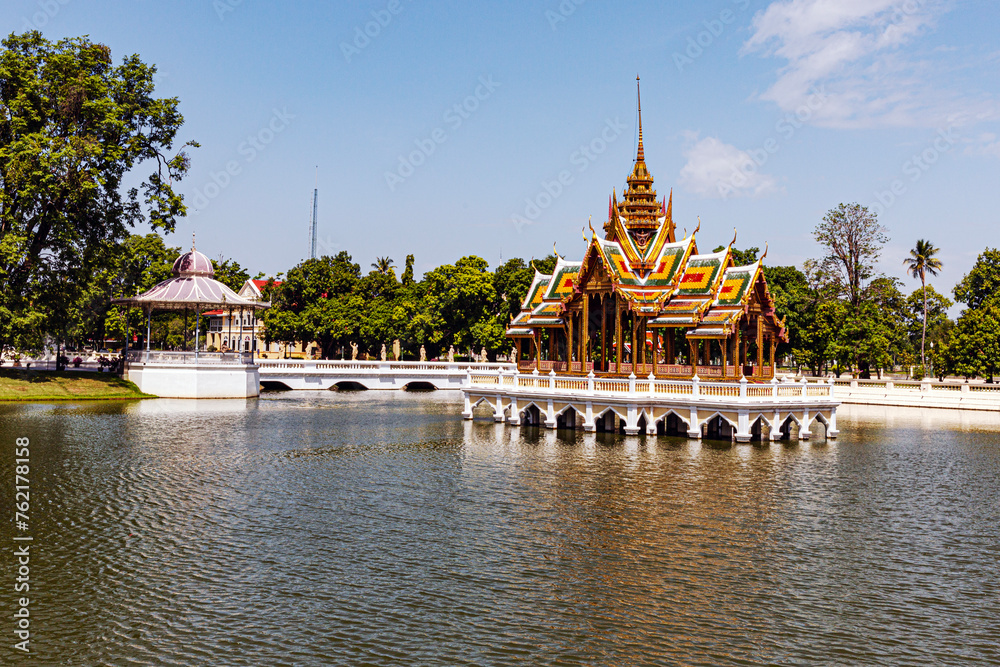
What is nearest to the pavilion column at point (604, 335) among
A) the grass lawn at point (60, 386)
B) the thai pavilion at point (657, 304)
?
the thai pavilion at point (657, 304)

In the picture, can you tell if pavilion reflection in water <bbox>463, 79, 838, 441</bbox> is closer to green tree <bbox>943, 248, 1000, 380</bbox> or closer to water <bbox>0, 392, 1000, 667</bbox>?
water <bbox>0, 392, 1000, 667</bbox>

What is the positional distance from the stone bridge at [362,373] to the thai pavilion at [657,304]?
2674 cm

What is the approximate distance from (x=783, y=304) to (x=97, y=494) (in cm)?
7050

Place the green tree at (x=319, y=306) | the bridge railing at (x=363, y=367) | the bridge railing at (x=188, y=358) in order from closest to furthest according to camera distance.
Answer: the bridge railing at (x=188, y=358) → the bridge railing at (x=363, y=367) → the green tree at (x=319, y=306)

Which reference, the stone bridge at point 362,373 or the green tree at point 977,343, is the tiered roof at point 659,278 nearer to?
the stone bridge at point 362,373

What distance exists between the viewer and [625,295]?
40.2 metres

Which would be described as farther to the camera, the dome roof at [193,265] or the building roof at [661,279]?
the dome roof at [193,265]

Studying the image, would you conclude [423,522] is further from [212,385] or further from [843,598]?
[212,385]

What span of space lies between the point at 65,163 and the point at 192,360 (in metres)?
15.9

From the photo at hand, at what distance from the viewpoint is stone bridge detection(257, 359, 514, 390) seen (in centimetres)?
7350

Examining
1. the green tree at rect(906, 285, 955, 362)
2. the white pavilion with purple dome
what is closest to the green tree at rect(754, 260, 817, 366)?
the green tree at rect(906, 285, 955, 362)

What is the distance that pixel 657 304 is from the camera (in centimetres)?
4038

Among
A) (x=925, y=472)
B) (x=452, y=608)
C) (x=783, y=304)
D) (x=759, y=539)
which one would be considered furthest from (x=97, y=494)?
(x=783, y=304)

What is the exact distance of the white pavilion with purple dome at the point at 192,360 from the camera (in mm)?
57312
